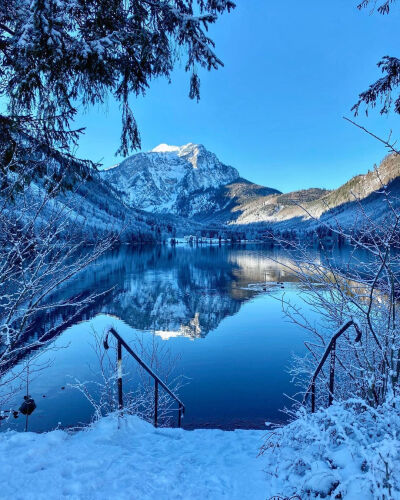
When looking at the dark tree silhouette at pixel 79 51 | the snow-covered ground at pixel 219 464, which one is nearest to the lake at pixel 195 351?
the snow-covered ground at pixel 219 464

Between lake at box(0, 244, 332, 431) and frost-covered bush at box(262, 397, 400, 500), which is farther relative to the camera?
lake at box(0, 244, 332, 431)

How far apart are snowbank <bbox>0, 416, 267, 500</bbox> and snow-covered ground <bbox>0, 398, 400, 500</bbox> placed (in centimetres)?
1

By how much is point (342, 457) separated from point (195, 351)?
18460 mm

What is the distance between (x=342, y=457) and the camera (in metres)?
2.66

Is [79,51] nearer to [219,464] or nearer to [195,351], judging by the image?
[219,464]

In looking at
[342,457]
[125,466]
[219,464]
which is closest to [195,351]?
[219,464]

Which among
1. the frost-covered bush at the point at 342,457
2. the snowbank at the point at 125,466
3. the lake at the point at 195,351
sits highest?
the frost-covered bush at the point at 342,457

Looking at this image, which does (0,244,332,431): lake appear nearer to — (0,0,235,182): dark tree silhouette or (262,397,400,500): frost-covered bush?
(262,397,400,500): frost-covered bush

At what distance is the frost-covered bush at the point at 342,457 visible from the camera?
2270 mm

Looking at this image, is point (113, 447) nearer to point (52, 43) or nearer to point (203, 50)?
Answer: point (52, 43)

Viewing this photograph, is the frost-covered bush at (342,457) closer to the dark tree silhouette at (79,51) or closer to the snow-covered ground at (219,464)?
the snow-covered ground at (219,464)

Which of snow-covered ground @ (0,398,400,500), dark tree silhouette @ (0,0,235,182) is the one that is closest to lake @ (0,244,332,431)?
snow-covered ground @ (0,398,400,500)

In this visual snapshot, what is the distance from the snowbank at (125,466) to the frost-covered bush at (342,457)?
0.39 meters

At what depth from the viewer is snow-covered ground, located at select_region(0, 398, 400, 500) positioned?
8.25 feet
